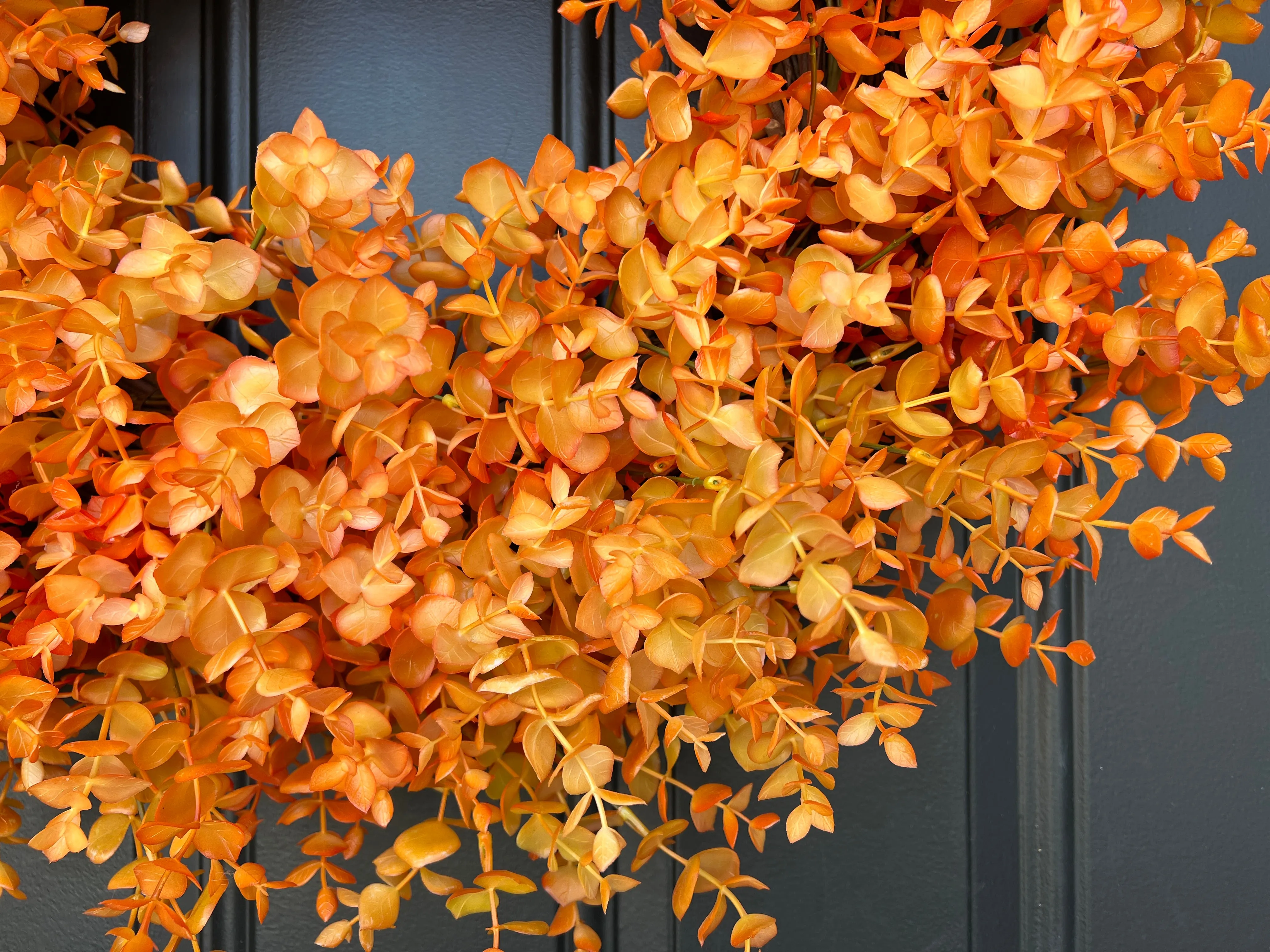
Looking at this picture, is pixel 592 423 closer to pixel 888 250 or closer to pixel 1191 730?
pixel 888 250

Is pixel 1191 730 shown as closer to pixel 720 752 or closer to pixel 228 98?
pixel 720 752

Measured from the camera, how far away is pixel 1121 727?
2.26 feet

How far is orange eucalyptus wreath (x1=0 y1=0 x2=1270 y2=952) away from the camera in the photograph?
37 centimetres

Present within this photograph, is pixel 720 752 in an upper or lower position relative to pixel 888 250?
lower

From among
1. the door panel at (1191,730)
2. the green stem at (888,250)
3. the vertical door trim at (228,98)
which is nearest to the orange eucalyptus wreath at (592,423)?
the green stem at (888,250)

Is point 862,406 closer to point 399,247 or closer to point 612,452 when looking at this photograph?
point 612,452

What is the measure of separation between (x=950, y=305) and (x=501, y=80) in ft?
1.31

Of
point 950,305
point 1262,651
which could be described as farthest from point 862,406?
point 1262,651

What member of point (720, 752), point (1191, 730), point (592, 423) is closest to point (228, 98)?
point (592, 423)

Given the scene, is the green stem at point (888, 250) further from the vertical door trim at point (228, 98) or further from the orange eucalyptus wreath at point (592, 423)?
the vertical door trim at point (228, 98)

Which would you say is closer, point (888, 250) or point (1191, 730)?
point (888, 250)

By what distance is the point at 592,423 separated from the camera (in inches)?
15.2

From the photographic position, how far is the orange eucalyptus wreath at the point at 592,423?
37 cm

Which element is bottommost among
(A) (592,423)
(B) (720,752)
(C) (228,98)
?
(B) (720,752)
